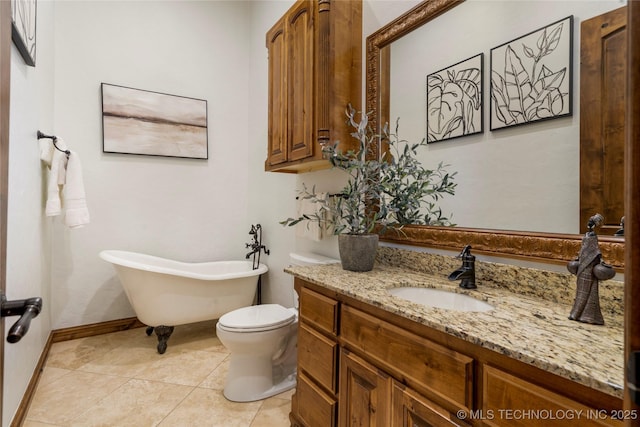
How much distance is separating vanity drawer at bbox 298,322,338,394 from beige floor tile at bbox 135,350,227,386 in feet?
3.28

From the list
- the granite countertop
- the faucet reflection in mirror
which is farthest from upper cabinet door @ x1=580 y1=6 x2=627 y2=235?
the granite countertop

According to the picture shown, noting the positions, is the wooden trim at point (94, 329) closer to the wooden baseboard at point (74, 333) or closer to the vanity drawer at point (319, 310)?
the wooden baseboard at point (74, 333)

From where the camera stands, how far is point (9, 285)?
1.33 meters

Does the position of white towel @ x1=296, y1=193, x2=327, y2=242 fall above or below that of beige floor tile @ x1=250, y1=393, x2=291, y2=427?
above

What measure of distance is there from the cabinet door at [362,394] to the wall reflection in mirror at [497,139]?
75 centimetres

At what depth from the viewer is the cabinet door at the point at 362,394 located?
105 cm

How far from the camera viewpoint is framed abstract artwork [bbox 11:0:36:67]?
4.20 ft

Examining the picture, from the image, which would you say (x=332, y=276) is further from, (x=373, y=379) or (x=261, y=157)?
(x=261, y=157)

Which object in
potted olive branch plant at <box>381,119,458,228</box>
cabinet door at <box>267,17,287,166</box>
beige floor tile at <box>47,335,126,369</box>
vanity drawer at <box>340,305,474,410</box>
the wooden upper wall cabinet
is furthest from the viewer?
beige floor tile at <box>47,335,126,369</box>

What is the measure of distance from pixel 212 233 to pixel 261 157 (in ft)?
3.08

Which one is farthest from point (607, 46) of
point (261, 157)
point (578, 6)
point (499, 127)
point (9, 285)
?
point (261, 157)

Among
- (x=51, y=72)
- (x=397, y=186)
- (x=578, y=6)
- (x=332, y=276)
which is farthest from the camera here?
(x=51, y=72)

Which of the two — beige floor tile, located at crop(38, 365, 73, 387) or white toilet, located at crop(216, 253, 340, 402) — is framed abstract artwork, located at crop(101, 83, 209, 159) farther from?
white toilet, located at crop(216, 253, 340, 402)

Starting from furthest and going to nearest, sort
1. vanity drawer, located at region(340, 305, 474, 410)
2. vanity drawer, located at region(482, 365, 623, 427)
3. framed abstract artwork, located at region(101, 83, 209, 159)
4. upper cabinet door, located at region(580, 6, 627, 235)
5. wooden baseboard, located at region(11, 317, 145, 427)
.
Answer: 1. framed abstract artwork, located at region(101, 83, 209, 159)
2. wooden baseboard, located at region(11, 317, 145, 427)
3. upper cabinet door, located at region(580, 6, 627, 235)
4. vanity drawer, located at region(340, 305, 474, 410)
5. vanity drawer, located at region(482, 365, 623, 427)
